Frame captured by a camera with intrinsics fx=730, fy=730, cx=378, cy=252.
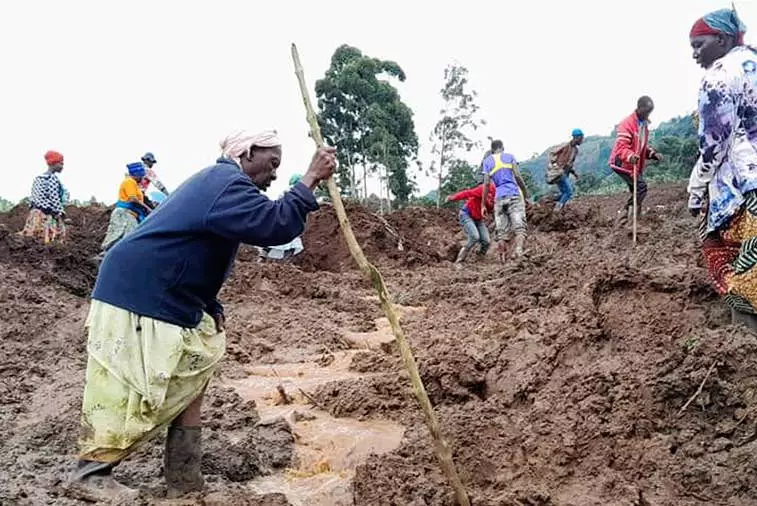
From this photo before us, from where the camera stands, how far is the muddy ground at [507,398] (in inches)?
106

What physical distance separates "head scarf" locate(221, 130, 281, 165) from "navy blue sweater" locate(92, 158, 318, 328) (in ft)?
0.40

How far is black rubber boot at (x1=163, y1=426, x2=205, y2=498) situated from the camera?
9.50 feet

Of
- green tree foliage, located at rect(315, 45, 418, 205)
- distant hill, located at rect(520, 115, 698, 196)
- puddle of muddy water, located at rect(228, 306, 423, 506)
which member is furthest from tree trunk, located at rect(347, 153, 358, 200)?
puddle of muddy water, located at rect(228, 306, 423, 506)

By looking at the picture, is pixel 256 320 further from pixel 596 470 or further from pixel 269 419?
pixel 596 470

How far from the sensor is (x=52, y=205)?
1037 centimetres

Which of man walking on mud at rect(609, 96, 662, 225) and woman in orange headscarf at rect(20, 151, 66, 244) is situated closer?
man walking on mud at rect(609, 96, 662, 225)

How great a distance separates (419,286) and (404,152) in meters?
15.7

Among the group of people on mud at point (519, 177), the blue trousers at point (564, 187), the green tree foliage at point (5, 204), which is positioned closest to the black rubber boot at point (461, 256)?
the group of people on mud at point (519, 177)

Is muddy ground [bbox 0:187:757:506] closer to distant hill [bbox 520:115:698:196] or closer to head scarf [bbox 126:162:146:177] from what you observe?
head scarf [bbox 126:162:146:177]

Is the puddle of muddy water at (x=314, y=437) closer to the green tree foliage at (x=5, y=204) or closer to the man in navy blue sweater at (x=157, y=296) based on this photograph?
the man in navy blue sweater at (x=157, y=296)

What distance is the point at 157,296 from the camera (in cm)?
273

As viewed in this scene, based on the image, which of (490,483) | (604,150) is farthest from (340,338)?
(604,150)

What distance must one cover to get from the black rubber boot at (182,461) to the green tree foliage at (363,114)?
20.1 meters

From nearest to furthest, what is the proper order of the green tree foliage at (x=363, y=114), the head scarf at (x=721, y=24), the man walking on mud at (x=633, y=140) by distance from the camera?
the head scarf at (x=721, y=24) < the man walking on mud at (x=633, y=140) < the green tree foliage at (x=363, y=114)
